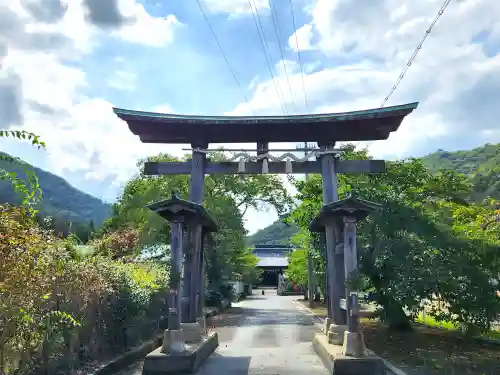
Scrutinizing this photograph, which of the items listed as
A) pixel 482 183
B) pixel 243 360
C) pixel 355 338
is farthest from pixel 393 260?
pixel 482 183

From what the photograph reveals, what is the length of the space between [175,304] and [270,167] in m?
5.37

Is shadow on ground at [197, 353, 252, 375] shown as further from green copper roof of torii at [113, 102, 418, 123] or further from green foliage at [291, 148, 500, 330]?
green copper roof of torii at [113, 102, 418, 123]

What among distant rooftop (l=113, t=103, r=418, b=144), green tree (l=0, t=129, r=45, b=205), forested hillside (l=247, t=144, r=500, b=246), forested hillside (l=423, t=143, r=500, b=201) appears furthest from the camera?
forested hillside (l=423, t=143, r=500, b=201)

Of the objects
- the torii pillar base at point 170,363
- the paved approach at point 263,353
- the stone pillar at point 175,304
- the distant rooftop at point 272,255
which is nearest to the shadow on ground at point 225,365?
the paved approach at point 263,353

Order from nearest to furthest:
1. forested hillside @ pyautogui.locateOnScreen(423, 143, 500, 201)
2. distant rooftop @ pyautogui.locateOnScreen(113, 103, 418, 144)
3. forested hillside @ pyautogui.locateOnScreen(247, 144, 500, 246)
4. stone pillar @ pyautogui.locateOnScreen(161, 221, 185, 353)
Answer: stone pillar @ pyautogui.locateOnScreen(161, 221, 185, 353), distant rooftop @ pyautogui.locateOnScreen(113, 103, 418, 144), forested hillside @ pyautogui.locateOnScreen(247, 144, 500, 246), forested hillside @ pyautogui.locateOnScreen(423, 143, 500, 201)

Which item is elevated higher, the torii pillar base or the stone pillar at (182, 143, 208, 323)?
the stone pillar at (182, 143, 208, 323)

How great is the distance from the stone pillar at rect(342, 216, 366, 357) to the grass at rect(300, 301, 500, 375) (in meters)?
1.25

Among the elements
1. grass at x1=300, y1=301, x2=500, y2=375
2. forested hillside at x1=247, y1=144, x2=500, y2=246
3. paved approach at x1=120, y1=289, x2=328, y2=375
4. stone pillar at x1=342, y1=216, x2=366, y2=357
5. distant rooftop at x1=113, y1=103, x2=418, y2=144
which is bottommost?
paved approach at x1=120, y1=289, x2=328, y2=375

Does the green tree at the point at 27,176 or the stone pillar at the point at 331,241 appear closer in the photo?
the green tree at the point at 27,176

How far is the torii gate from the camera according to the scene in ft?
45.0

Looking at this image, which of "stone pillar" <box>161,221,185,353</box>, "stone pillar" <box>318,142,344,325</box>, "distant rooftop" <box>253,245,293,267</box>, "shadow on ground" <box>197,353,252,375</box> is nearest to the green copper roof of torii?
"stone pillar" <box>318,142,344,325</box>

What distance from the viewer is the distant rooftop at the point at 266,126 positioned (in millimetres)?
13758

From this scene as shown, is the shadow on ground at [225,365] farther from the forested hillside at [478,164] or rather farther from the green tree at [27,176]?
the forested hillside at [478,164]

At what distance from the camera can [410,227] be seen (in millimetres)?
14367
